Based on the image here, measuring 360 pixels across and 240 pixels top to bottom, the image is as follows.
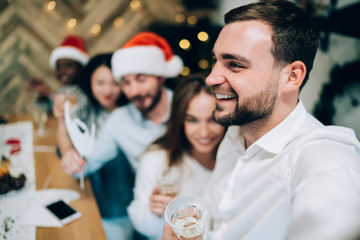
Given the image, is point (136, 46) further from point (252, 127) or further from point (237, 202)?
point (237, 202)

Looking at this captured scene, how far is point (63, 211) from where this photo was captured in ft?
3.80

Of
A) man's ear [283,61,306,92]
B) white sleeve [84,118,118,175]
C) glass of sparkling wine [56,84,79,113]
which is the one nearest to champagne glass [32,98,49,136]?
glass of sparkling wine [56,84,79,113]

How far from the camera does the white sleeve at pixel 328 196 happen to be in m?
0.47

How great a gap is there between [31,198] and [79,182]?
0.27m

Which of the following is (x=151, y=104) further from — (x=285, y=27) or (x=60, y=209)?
(x=285, y=27)

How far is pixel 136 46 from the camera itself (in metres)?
1.76

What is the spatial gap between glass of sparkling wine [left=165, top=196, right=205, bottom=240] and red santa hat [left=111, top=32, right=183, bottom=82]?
1.11 meters

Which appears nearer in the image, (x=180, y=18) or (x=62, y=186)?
(x=62, y=186)

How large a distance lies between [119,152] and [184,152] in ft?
2.11

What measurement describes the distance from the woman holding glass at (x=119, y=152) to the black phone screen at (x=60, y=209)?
1.33ft

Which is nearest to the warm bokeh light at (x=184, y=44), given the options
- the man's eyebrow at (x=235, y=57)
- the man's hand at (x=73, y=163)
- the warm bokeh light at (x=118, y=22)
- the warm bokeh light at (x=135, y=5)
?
the warm bokeh light at (x=135, y=5)

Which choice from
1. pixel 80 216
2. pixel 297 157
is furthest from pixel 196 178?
pixel 297 157

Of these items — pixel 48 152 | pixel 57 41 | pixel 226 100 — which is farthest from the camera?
pixel 57 41

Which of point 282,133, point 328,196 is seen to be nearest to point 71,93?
point 282,133
